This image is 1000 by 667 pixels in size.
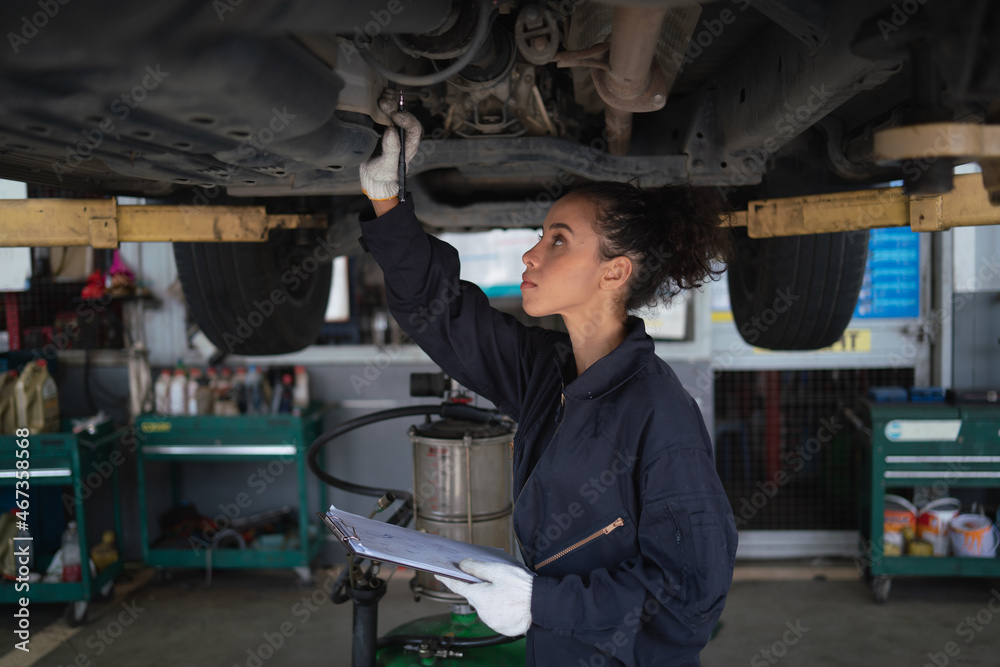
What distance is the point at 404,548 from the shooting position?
1117 millimetres

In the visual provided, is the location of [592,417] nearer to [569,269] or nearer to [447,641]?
[569,269]

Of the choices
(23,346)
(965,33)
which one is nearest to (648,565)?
(965,33)

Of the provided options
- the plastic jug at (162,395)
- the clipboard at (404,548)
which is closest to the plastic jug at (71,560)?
the plastic jug at (162,395)

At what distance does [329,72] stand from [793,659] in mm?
2856

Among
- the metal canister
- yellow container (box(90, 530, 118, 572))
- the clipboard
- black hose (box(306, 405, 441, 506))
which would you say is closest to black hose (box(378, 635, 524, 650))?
the metal canister

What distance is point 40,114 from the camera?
0.78 m

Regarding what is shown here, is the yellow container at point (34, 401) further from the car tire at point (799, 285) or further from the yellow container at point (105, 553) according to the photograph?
the car tire at point (799, 285)

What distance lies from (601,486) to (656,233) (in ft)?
1.54

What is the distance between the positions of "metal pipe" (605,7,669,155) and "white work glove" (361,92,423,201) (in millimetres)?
335

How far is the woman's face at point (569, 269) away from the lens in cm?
120

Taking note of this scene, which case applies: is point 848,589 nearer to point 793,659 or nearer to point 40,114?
point 793,659

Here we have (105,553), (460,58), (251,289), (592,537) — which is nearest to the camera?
(460,58)

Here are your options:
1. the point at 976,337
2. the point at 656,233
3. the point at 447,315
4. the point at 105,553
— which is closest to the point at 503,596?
the point at 447,315

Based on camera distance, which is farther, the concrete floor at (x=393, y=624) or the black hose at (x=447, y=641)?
the concrete floor at (x=393, y=624)
